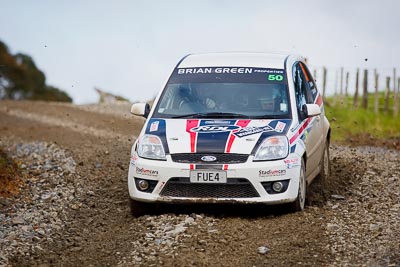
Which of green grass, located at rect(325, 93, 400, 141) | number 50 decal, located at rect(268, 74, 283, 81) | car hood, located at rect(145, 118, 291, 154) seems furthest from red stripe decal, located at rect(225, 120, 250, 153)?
green grass, located at rect(325, 93, 400, 141)

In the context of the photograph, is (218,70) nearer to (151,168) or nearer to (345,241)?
(151,168)

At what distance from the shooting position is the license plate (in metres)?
8.64

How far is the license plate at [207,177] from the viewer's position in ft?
28.3

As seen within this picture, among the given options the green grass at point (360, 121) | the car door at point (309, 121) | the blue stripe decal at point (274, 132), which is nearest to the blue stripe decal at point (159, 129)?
the blue stripe decal at point (274, 132)

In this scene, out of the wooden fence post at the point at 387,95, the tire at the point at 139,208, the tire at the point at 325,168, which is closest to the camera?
the tire at the point at 139,208

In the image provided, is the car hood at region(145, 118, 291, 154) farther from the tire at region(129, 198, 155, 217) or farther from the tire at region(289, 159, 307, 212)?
the tire at region(129, 198, 155, 217)

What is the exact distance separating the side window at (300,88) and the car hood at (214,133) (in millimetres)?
756

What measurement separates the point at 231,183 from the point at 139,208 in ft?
3.83

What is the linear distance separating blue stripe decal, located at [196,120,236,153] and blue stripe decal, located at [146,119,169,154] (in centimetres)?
36

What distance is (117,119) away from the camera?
22.2 m

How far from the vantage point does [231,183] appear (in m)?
8.64

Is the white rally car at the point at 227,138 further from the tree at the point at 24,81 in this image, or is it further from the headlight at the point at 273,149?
the tree at the point at 24,81

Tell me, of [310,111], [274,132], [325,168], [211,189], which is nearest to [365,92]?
[325,168]

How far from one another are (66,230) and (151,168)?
115 cm
